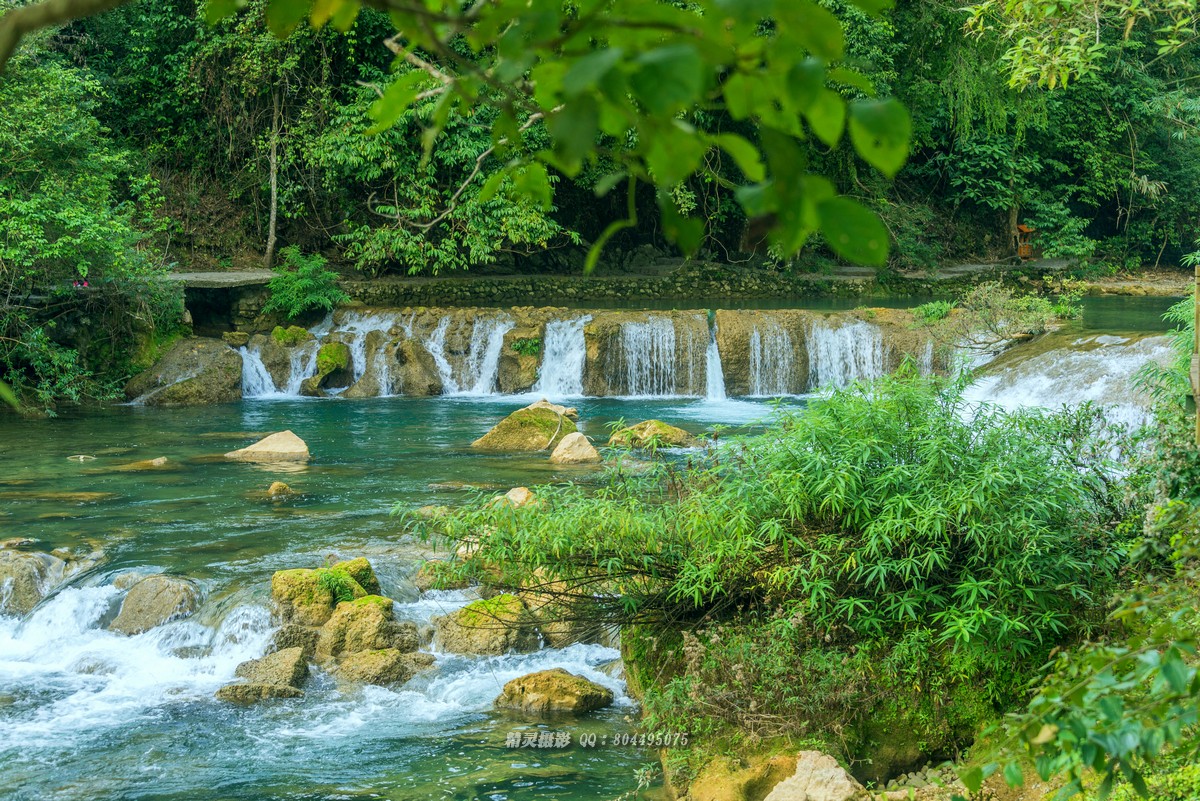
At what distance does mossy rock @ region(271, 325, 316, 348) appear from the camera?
16.4m

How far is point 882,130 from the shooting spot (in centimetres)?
115

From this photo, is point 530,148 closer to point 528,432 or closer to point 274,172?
point 528,432

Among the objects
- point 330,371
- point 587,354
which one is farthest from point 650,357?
point 330,371

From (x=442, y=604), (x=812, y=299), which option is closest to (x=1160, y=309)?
(x=812, y=299)

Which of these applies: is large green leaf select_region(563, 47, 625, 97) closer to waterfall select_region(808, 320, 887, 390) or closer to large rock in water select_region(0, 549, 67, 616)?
large rock in water select_region(0, 549, 67, 616)

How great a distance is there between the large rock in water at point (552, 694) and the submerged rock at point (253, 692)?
1.21 metres

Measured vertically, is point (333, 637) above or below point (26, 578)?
below

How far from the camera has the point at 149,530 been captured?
8.72 m

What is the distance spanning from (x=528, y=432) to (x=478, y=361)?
4.59m

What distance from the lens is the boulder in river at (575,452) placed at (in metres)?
11.0

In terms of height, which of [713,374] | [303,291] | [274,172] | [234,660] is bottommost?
[234,660]

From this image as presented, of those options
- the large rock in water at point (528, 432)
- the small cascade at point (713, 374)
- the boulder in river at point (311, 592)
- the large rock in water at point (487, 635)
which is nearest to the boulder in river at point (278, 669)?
the boulder in river at point (311, 592)

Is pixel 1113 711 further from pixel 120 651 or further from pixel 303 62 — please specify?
pixel 303 62

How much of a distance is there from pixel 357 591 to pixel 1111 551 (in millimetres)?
4654
